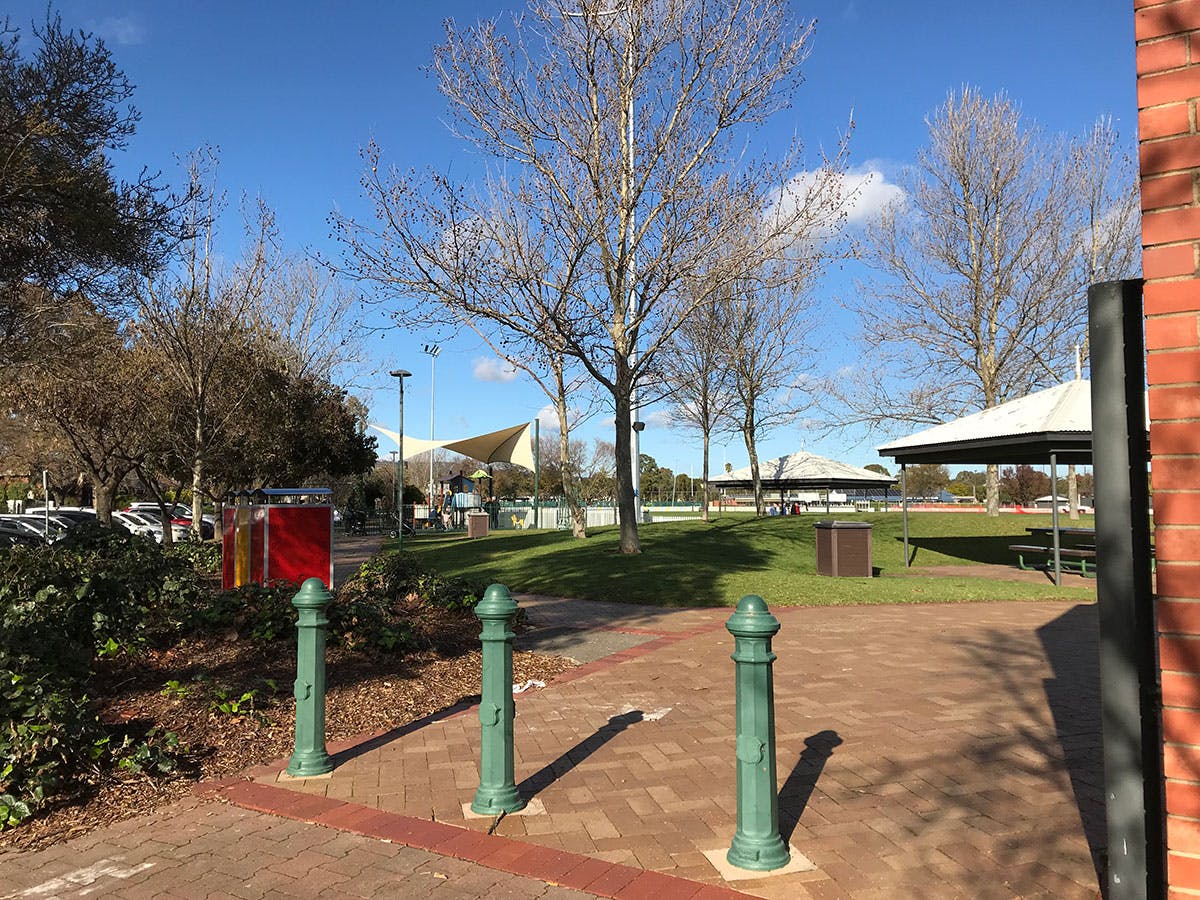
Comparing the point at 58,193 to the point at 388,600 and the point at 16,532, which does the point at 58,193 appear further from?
the point at 16,532

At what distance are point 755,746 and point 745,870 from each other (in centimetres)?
47

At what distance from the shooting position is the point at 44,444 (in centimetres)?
3009

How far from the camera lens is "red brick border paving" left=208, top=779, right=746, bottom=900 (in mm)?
3145

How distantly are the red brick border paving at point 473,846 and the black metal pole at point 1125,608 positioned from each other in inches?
52.4

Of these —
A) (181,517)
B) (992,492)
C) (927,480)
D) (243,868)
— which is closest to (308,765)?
(243,868)

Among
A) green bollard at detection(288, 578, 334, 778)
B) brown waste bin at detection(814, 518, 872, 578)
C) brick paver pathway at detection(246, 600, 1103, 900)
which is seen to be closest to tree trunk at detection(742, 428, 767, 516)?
brown waste bin at detection(814, 518, 872, 578)

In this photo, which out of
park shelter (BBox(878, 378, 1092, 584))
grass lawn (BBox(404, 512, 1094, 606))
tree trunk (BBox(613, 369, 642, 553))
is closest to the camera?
grass lawn (BBox(404, 512, 1094, 606))

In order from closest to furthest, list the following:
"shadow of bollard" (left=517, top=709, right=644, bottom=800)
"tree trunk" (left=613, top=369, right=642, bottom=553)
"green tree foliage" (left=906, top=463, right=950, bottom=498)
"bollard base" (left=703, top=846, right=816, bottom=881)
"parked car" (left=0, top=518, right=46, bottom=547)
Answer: "bollard base" (left=703, top=846, right=816, bottom=881) → "shadow of bollard" (left=517, top=709, right=644, bottom=800) → "tree trunk" (left=613, top=369, right=642, bottom=553) → "parked car" (left=0, top=518, right=46, bottom=547) → "green tree foliage" (left=906, top=463, right=950, bottom=498)

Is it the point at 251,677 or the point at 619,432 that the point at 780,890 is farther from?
the point at 619,432

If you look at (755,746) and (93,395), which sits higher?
(93,395)

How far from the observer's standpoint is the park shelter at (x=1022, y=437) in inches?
562

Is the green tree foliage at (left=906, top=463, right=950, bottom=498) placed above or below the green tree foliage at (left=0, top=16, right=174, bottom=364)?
below

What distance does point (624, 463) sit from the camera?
1723cm

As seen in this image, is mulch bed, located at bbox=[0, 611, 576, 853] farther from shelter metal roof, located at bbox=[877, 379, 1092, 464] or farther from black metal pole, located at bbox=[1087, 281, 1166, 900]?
shelter metal roof, located at bbox=[877, 379, 1092, 464]
